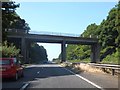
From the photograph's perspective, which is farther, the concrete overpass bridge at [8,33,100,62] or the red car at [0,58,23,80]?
the concrete overpass bridge at [8,33,100,62]

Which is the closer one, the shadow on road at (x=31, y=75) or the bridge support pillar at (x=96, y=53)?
the shadow on road at (x=31, y=75)

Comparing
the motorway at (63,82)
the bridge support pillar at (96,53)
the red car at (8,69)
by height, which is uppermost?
the bridge support pillar at (96,53)

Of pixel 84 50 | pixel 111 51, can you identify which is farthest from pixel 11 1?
pixel 84 50

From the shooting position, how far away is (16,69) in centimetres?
2541

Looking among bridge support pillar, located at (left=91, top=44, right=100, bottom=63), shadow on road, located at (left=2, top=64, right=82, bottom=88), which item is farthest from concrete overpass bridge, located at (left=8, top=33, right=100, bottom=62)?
shadow on road, located at (left=2, top=64, right=82, bottom=88)

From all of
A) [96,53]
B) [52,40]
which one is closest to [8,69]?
→ [52,40]

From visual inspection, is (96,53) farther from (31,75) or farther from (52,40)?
(31,75)

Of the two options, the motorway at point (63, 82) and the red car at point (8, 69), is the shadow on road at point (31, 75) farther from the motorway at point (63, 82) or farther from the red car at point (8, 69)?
the red car at point (8, 69)

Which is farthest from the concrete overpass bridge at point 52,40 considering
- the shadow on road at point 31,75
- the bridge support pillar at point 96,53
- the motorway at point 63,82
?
the motorway at point 63,82

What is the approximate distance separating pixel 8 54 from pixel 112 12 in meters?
42.4

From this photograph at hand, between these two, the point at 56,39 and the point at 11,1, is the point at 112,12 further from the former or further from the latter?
the point at 11,1

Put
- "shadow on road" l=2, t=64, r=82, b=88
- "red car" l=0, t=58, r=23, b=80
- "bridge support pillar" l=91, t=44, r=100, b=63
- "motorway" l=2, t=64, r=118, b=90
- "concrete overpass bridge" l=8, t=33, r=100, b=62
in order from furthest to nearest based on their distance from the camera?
"bridge support pillar" l=91, t=44, r=100, b=63 < "concrete overpass bridge" l=8, t=33, r=100, b=62 < "red car" l=0, t=58, r=23, b=80 < "shadow on road" l=2, t=64, r=82, b=88 < "motorway" l=2, t=64, r=118, b=90

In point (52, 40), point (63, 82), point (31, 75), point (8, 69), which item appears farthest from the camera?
point (52, 40)

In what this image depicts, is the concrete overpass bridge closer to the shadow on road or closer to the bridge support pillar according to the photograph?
the bridge support pillar
